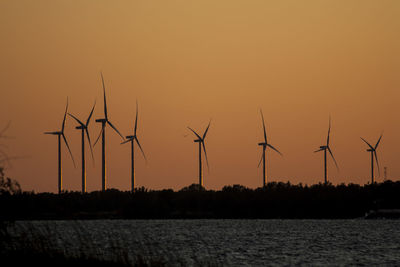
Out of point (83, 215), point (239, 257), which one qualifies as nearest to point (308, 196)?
point (83, 215)

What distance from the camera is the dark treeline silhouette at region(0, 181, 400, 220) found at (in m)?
169

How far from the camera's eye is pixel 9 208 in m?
34.0

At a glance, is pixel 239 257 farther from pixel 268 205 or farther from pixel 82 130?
pixel 268 205

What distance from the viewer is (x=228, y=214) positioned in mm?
174375

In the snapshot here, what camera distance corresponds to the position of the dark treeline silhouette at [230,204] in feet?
554

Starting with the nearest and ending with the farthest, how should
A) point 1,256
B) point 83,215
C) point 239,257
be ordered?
1. point 1,256
2. point 239,257
3. point 83,215

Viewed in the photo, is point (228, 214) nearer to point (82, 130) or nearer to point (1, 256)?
point (82, 130)

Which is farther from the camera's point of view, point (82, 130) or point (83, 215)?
point (83, 215)

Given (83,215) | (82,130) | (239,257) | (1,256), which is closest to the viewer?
(1,256)

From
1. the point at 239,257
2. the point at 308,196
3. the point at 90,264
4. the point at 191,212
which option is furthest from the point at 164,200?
the point at 90,264

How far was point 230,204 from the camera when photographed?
570ft

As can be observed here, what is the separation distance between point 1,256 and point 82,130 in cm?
10003

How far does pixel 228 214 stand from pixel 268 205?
9316 millimetres

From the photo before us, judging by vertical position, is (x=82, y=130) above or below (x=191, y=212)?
above
